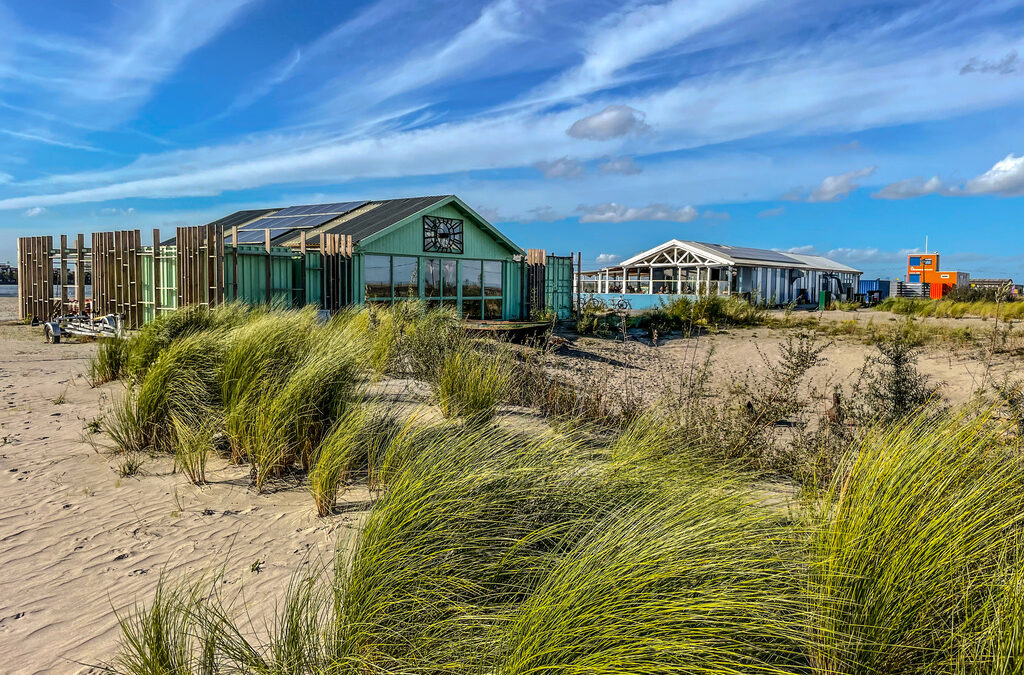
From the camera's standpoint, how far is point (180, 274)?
49.1 ft

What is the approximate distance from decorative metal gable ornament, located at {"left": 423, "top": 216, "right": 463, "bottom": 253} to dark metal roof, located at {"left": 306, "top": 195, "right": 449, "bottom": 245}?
55 centimetres

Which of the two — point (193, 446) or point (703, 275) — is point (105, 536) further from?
point (703, 275)

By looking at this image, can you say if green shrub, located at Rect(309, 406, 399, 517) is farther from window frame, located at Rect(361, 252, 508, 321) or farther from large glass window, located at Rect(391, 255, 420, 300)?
large glass window, located at Rect(391, 255, 420, 300)

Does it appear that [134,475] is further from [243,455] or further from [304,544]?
[304,544]

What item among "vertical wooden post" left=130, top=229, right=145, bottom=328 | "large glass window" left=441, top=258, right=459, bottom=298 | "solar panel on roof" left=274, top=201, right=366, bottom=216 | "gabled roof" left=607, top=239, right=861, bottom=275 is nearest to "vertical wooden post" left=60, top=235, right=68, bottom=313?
"vertical wooden post" left=130, top=229, right=145, bottom=328

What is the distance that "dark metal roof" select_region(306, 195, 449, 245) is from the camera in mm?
17216

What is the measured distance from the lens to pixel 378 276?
56.3 feet

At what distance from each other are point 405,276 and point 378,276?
1029 millimetres

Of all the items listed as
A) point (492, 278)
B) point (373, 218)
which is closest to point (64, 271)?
point (373, 218)

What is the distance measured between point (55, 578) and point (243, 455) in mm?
1913

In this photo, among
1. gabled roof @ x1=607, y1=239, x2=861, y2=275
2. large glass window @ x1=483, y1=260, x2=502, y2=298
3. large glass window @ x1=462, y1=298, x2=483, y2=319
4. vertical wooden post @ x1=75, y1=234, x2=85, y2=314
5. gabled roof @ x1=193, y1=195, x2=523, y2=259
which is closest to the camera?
gabled roof @ x1=193, y1=195, x2=523, y2=259

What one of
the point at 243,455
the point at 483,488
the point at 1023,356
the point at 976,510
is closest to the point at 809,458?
the point at 976,510

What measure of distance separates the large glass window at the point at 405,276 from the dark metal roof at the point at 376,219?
106cm

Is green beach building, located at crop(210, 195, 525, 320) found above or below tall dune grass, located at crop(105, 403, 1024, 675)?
above
